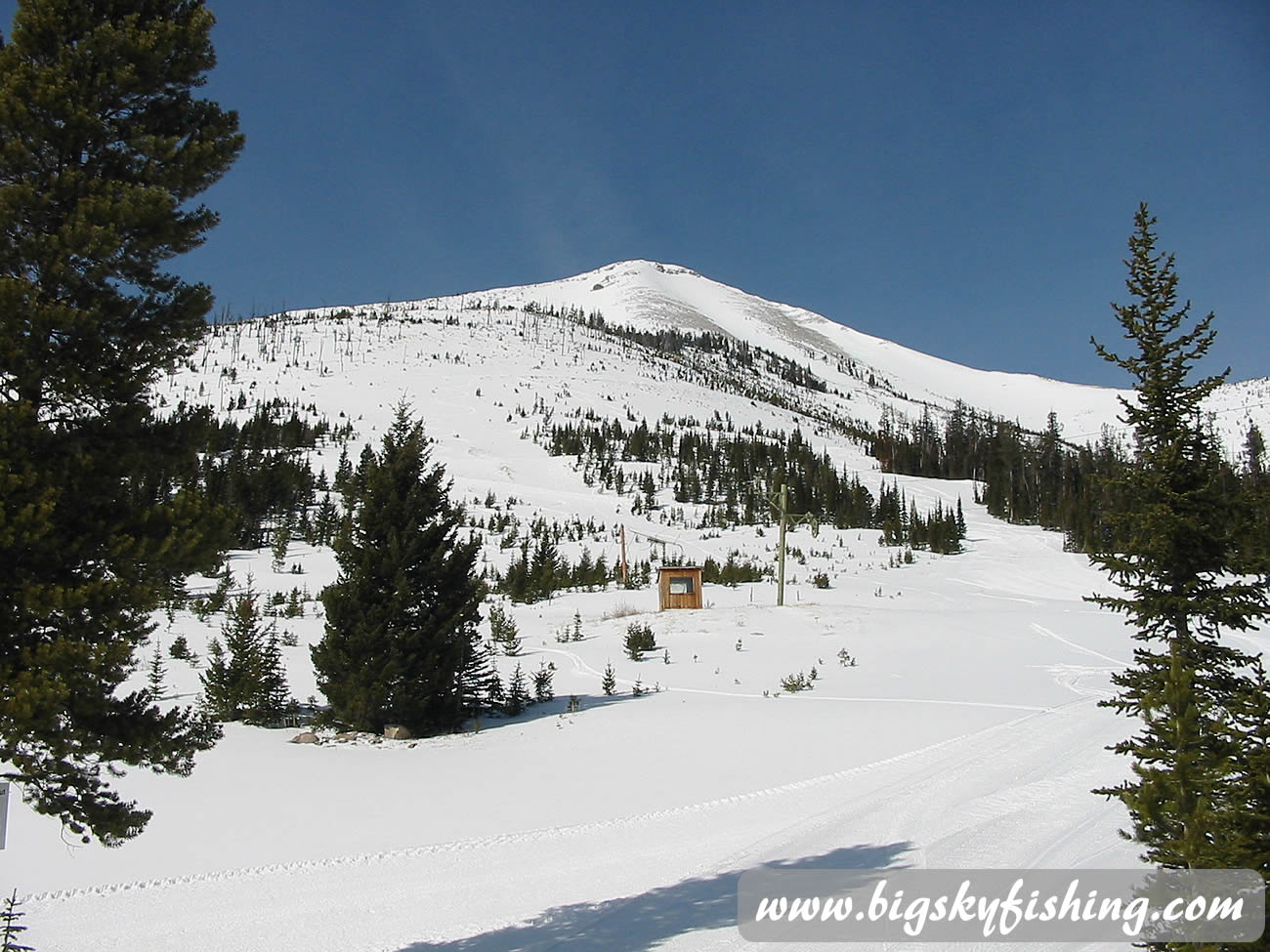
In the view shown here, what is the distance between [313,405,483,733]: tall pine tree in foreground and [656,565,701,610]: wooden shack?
13261mm

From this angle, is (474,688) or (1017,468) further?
(1017,468)

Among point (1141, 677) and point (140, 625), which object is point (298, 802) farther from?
point (1141, 677)

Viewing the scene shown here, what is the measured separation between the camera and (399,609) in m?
14.0

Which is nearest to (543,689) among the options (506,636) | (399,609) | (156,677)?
(399,609)

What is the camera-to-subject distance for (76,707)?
4.39 metres

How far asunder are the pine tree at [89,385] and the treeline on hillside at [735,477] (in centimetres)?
4919

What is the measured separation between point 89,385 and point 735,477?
67.1 metres

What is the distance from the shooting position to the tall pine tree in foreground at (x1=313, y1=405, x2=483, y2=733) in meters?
13.7

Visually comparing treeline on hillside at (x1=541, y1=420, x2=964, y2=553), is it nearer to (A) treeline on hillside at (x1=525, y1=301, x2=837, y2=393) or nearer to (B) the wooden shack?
(B) the wooden shack

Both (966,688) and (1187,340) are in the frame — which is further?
(966,688)

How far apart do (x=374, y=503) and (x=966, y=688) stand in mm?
12831

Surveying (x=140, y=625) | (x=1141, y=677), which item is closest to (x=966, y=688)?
(x=1141, y=677)

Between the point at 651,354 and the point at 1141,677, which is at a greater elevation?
the point at 651,354

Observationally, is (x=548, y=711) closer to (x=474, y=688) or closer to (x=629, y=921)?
(x=474, y=688)
